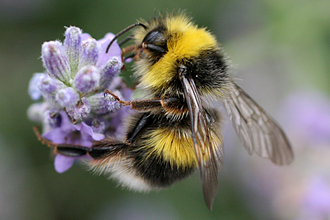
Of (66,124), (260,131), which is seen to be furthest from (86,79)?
(260,131)

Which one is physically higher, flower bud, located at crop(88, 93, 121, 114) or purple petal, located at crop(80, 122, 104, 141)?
flower bud, located at crop(88, 93, 121, 114)

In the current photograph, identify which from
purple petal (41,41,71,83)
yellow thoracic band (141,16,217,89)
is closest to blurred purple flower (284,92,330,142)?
yellow thoracic band (141,16,217,89)

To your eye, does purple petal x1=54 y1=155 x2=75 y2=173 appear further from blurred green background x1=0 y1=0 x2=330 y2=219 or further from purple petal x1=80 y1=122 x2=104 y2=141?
blurred green background x1=0 y1=0 x2=330 y2=219

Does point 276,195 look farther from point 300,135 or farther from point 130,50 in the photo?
point 130,50

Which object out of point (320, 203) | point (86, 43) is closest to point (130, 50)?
point (86, 43)

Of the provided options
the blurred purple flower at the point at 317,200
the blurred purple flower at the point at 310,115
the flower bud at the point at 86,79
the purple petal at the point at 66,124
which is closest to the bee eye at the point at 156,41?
the flower bud at the point at 86,79

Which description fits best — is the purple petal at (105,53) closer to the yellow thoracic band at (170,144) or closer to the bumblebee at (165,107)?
the bumblebee at (165,107)

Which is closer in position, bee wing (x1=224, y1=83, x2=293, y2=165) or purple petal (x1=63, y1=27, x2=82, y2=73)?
purple petal (x1=63, y1=27, x2=82, y2=73)
